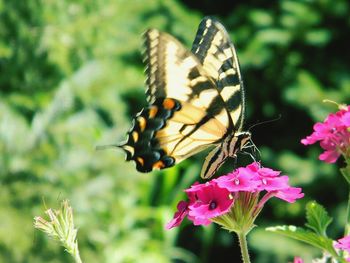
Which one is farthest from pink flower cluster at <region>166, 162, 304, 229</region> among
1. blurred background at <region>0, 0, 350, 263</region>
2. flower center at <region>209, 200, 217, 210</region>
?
blurred background at <region>0, 0, 350, 263</region>

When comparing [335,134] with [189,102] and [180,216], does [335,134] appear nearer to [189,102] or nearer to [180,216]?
[180,216]

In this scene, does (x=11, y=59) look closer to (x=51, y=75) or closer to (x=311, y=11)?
(x=51, y=75)

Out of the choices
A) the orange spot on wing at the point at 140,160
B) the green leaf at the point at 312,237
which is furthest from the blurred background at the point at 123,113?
the green leaf at the point at 312,237

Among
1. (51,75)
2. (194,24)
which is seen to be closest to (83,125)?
(51,75)

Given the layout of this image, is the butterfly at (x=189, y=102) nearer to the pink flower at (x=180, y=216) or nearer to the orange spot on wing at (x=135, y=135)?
the orange spot on wing at (x=135, y=135)

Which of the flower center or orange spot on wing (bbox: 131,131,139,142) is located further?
orange spot on wing (bbox: 131,131,139,142)

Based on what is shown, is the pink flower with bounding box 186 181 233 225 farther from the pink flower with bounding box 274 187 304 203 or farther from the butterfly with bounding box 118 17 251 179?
the butterfly with bounding box 118 17 251 179

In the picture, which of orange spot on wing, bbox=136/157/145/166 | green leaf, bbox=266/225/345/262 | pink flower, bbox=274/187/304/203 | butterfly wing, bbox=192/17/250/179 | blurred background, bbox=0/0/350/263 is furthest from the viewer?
blurred background, bbox=0/0/350/263
